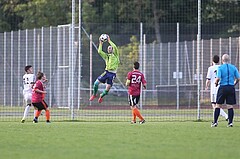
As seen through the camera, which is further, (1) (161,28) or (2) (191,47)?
(1) (161,28)

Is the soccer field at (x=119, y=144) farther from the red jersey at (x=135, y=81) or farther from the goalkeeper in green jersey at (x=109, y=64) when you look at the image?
the goalkeeper in green jersey at (x=109, y=64)

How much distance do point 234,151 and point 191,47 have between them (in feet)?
89.7

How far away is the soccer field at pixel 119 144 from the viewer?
12477 mm

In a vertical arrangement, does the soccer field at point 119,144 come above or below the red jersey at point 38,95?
below

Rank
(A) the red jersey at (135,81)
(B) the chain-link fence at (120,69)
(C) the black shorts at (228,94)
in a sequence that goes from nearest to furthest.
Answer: (C) the black shorts at (228,94)
(A) the red jersey at (135,81)
(B) the chain-link fence at (120,69)

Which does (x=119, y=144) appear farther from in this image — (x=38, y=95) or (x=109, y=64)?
(x=109, y=64)

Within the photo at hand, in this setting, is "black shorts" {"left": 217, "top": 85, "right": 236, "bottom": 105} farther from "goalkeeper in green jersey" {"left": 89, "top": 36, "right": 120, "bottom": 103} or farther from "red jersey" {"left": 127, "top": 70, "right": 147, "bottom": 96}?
"goalkeeper in green jersey" {"left": 89, "top": 36, "right": 120, "bottom": 103}

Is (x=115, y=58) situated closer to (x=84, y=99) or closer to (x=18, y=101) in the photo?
(x=84, y=99)

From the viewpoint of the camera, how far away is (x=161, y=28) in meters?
47.4

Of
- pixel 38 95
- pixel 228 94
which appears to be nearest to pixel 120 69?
pixel 38 95

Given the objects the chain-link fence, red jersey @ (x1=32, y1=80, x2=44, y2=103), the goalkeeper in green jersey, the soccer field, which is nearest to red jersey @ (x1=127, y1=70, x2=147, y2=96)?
the goalkeeper in green jersey

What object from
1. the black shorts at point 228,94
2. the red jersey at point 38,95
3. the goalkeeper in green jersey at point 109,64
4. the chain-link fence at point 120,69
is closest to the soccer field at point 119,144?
the black shorts at point 228,94

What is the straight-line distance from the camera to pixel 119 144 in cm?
1448

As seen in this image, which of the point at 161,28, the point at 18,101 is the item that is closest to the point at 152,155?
the point at 18,101
